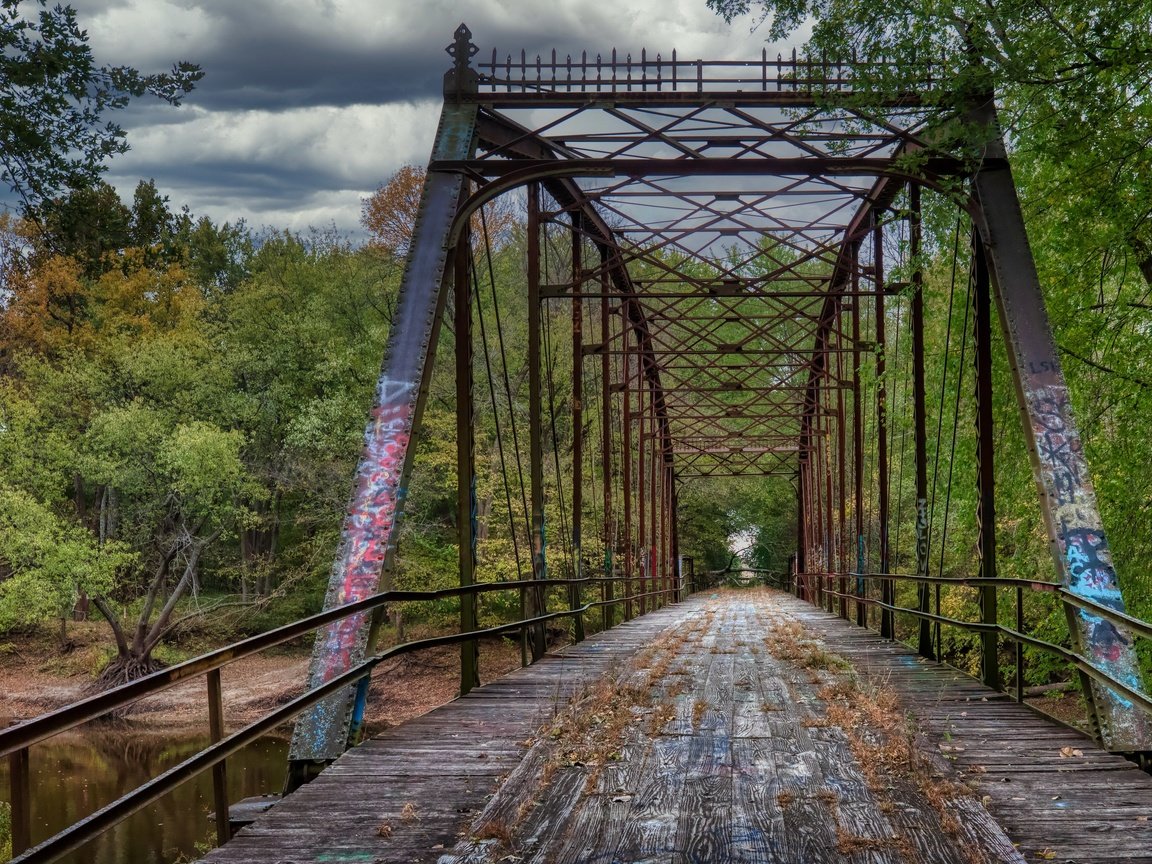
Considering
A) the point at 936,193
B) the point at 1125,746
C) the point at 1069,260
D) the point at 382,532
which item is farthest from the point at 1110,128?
the point at 382,532

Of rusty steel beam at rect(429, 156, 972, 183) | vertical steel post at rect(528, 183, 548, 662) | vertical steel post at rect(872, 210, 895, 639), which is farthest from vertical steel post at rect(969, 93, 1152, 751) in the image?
vertical steel post at rect(528, 183, 548, 662)

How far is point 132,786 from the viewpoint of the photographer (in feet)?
71.6

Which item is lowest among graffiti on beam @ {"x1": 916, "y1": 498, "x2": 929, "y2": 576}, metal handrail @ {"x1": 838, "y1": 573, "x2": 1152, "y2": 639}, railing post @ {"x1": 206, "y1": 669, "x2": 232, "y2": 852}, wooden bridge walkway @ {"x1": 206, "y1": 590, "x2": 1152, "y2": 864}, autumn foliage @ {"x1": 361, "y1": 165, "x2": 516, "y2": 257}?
wooden bridge walkway @ {"x1": 206, "y1": 590, "x2": 1152, "y2": 864}

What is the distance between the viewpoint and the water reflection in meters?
18.2

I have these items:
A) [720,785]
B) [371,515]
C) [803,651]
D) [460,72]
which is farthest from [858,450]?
[720,785]

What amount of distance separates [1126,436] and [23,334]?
125 ft

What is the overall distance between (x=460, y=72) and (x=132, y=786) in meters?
16.7

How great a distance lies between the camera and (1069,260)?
1222 centimetres

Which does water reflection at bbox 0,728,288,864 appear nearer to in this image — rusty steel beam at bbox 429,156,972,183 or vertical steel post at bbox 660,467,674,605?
vertical steel post at bbox 660,467,674,605

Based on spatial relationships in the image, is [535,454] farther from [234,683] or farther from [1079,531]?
[234,683]

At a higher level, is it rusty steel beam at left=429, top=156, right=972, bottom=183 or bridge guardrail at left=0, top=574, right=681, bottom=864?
rusty steel beam at left=429, top=156, right=972, bottom=183

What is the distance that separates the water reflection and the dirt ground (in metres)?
1.20

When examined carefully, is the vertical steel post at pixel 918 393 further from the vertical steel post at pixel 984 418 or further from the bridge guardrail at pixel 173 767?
the bridge guardrail at pixel 173 767

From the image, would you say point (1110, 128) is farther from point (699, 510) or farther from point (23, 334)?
point (699, 510)
